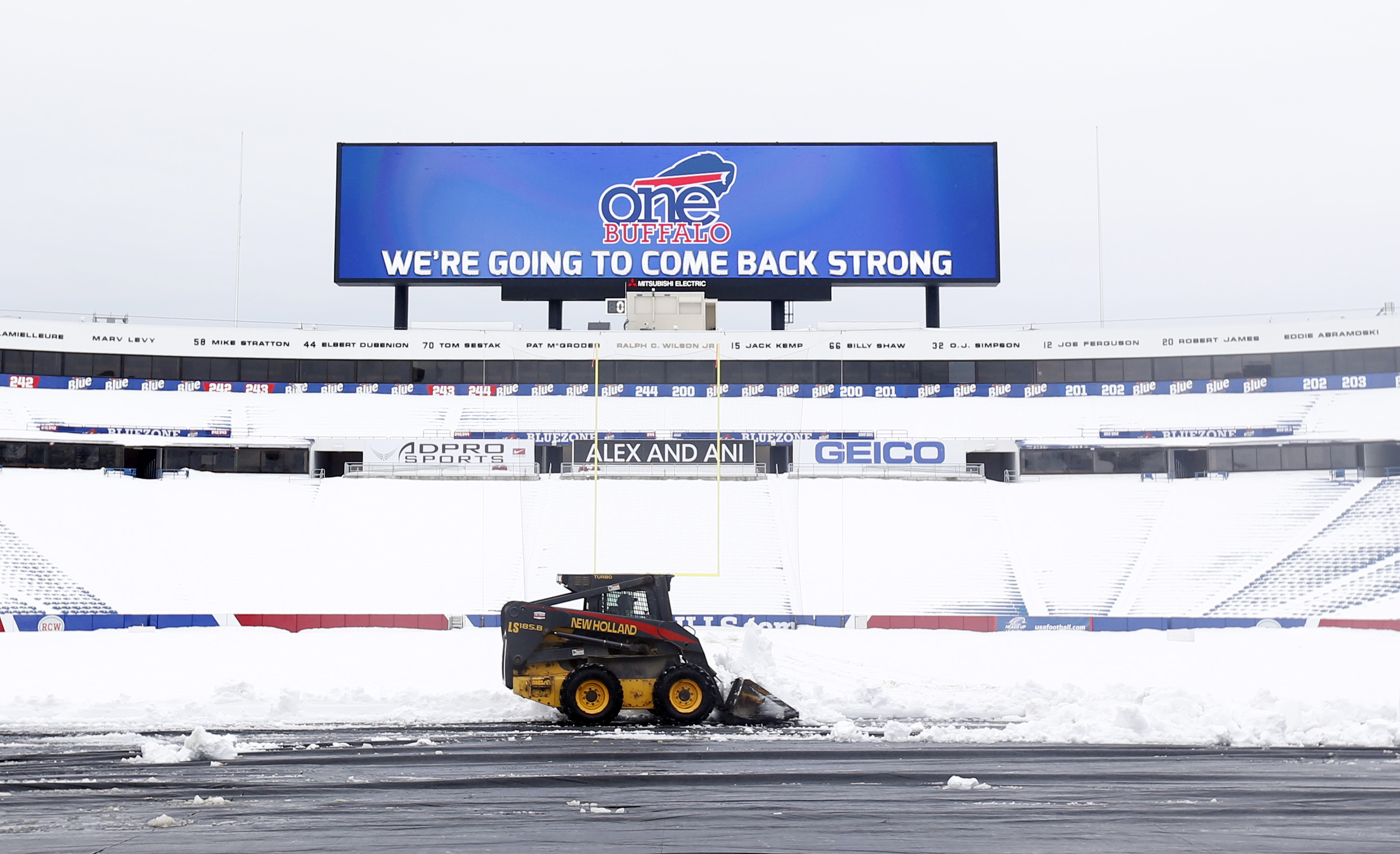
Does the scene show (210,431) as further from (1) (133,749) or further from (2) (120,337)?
(1) (133,749)

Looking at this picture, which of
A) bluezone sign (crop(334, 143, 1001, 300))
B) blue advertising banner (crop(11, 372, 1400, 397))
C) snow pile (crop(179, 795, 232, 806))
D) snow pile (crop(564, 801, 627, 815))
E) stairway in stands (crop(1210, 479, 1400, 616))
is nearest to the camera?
snow pile (crop(564, 801, 627, 815))

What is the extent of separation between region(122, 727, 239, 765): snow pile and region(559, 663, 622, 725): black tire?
4.58 meters

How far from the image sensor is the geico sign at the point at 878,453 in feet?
146

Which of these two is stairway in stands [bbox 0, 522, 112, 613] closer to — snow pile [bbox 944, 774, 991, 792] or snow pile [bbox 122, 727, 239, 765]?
snow pile [bbox 122, 727, 239, 765]

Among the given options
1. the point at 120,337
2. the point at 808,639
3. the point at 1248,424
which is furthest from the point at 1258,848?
the point at 120,337

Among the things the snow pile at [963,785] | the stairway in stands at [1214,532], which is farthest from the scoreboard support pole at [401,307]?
the snow pile at [963,785]

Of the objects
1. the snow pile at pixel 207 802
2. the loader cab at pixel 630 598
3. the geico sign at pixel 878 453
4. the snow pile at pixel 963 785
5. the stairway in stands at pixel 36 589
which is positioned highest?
the geico sign at pixel 878 453

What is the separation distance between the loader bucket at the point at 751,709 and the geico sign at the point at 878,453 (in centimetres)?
2786

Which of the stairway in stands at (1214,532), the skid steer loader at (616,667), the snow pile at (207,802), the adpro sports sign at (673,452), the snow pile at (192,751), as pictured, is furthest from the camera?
the adpro sports sign at (673,452)

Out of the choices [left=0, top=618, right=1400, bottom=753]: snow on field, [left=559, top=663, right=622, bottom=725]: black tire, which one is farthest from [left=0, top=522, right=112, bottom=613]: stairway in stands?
[left=559, top=663, right=622, bottom=725]: black tire

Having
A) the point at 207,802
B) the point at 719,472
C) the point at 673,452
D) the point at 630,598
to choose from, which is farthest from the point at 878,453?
the point at 207,802

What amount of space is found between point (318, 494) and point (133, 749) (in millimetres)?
29331

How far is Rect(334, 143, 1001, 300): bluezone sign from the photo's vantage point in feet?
165

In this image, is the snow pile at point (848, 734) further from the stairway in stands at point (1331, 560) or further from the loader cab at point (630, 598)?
the stairway in stands at point (1331, 560)
